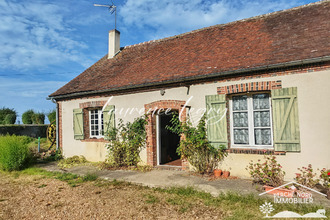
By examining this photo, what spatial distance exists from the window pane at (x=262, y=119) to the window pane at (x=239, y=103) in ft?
1.18

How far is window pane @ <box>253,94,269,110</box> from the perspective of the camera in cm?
597

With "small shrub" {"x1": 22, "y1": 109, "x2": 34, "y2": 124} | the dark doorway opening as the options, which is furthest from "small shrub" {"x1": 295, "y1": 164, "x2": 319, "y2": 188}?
"small shrub" {"x1": 22, "y1": 109, "x2": 34, "y2": 124}

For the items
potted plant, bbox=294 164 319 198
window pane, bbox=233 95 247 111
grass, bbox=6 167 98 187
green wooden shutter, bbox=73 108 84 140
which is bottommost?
grass, bbox=6 167 98 187

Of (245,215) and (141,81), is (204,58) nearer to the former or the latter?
(141,81)

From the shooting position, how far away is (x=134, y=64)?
9641mm

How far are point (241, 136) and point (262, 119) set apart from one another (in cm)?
73

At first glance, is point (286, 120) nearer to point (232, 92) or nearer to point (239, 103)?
point (239, 103)

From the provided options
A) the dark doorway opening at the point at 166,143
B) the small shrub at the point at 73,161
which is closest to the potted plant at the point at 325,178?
the dark doorway opening at the point at 166,143

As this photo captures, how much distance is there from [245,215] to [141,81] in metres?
5.32

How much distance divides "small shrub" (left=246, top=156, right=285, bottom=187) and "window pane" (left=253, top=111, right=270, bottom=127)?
87cm

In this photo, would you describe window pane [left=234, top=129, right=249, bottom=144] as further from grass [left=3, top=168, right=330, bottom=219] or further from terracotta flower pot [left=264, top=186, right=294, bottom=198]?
grass [left=3, top=168, right=330, bottom=219]

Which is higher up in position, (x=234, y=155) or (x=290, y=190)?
(x=234, y=155)

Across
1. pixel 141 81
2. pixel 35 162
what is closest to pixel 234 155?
pixel 141 81

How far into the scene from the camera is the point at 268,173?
5094 mm
